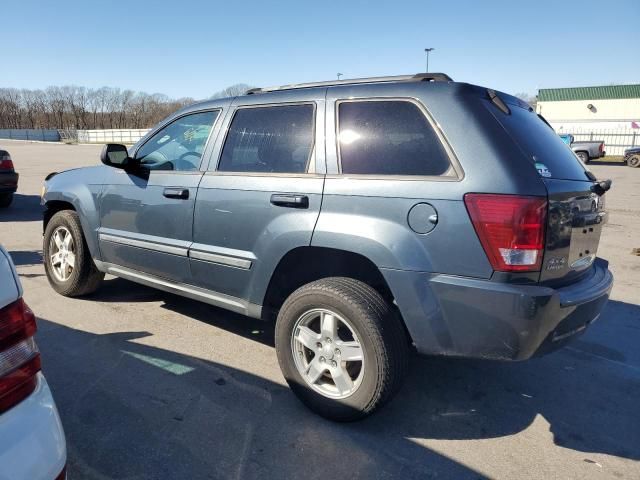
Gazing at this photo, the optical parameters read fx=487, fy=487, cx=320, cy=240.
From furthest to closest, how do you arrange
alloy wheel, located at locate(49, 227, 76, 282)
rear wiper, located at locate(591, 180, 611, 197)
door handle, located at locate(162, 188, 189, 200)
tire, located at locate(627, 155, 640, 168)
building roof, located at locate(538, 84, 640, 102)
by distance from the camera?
building roof, located at locate(538, 84, 640, 102) < tire, located at locate(627, 155, 640, 168) < alloy wheel, located at locate(49, 227, 76, 282) < door handle, located at locate(162, 188, 189, 200) < rear wiper, located at locate(591, 180, 611, 197)

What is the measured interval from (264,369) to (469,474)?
5.09ft

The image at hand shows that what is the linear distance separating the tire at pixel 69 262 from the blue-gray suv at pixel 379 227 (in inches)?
44.3

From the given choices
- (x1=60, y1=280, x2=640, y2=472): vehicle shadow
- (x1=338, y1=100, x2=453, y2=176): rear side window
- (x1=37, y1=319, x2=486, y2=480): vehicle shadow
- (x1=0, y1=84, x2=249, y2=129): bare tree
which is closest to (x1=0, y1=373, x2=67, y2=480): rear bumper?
(x1=37, y1=319, x2=486, y2=480): vehicle shadow

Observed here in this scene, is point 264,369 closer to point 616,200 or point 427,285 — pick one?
point 427,285

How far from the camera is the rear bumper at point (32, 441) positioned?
1396 millimetres

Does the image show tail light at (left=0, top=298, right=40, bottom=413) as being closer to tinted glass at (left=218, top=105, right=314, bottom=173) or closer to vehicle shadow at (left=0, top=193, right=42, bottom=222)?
tinted glass at (left=218, top=105, right=314, bottom=173)

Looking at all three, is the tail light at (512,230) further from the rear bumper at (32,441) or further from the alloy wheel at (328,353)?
the rear bumper at (32,441)

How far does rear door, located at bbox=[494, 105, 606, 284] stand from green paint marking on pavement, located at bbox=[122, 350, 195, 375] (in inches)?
93.5

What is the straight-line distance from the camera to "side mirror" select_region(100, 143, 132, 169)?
3.93 meters

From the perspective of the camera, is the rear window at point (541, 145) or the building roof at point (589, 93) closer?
the rear window at point (541, 145)

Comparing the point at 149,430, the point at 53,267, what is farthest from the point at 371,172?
the point at 53,267

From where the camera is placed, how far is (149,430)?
2.68 meters

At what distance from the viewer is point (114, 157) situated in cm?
395

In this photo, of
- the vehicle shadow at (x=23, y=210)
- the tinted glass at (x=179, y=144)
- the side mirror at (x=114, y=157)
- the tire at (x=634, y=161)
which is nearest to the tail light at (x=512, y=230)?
the tinted glass at (x=179, y=144)
